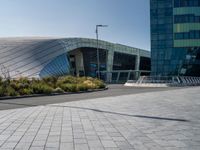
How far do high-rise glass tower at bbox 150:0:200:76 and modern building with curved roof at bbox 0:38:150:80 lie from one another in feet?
55.0

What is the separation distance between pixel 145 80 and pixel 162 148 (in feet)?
140

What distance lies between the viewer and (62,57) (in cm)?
5988

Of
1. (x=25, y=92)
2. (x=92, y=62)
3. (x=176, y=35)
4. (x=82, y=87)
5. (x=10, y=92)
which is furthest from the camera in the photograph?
(x=92, y=62)

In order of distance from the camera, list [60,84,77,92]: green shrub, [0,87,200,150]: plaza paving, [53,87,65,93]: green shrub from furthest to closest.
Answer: [60,84,77,92]: green shrub → [53,87,65,93]: green shrub → [0,87,200,150]: plaza paving

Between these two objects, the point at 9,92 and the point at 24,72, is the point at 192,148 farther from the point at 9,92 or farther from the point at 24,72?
the point at 24,72

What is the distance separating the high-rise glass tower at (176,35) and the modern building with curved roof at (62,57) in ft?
55.0

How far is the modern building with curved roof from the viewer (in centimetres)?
5128

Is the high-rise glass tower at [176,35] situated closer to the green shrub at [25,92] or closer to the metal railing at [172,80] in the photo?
the metal railing at [172,80]

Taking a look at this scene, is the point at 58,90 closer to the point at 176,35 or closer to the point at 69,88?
the point at 69,88

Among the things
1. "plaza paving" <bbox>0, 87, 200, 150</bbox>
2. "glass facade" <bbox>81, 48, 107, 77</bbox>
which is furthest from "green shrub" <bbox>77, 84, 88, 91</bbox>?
"glass facade" <bbox>81, 48, 107, 77</bbox>

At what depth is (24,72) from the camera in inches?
1919

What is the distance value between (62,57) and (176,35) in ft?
70.3

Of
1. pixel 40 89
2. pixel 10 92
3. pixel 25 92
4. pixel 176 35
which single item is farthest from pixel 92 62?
pixel 10 92

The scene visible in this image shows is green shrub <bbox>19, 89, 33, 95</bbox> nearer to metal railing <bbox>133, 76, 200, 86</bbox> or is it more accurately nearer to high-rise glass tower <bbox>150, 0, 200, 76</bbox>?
metal railing <bbox>133, 76, 200, 86</bbox>
